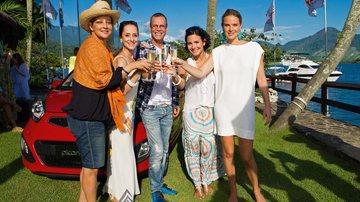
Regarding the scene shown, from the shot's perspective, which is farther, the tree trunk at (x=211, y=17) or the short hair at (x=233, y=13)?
the tree trunk at (x=211, y=17)

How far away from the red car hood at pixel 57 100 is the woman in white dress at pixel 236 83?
1.88 m

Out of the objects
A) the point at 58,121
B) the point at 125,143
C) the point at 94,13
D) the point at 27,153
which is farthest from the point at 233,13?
the point at 27,153

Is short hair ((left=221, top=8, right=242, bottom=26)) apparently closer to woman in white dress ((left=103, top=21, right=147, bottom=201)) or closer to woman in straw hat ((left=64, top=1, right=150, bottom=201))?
woman in white dress ((left=103, top=21, right=147, bottom=201))

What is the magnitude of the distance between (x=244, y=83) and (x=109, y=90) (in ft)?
4.26

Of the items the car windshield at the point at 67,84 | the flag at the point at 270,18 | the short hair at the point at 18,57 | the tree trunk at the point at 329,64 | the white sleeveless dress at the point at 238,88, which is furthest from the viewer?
the flag at the point at 270,18

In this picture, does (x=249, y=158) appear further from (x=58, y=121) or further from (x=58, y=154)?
(x=58, y=121)

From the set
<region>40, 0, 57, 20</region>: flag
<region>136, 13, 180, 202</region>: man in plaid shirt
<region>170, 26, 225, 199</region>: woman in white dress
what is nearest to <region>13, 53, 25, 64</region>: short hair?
<region>136, 13, 180, 202</region>: man in plaid shirt

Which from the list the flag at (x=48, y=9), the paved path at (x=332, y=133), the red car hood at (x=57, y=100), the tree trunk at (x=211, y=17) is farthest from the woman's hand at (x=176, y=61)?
the flag at (x=48, y=9)

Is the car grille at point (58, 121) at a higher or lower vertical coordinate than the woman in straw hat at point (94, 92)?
lower

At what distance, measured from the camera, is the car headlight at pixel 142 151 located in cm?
385

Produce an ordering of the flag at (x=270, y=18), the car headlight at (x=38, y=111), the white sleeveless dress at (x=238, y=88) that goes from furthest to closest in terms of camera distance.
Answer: the flag at (x=270, y=18), the car headlight at (x=38, y=111), the white sleeveless dress at (x=238, y=88)

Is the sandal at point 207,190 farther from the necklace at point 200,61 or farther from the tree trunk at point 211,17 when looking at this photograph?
the tree trunk at point 211,17

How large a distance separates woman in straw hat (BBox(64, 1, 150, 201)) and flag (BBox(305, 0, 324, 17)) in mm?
19453

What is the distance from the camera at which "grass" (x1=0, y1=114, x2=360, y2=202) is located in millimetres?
3770
